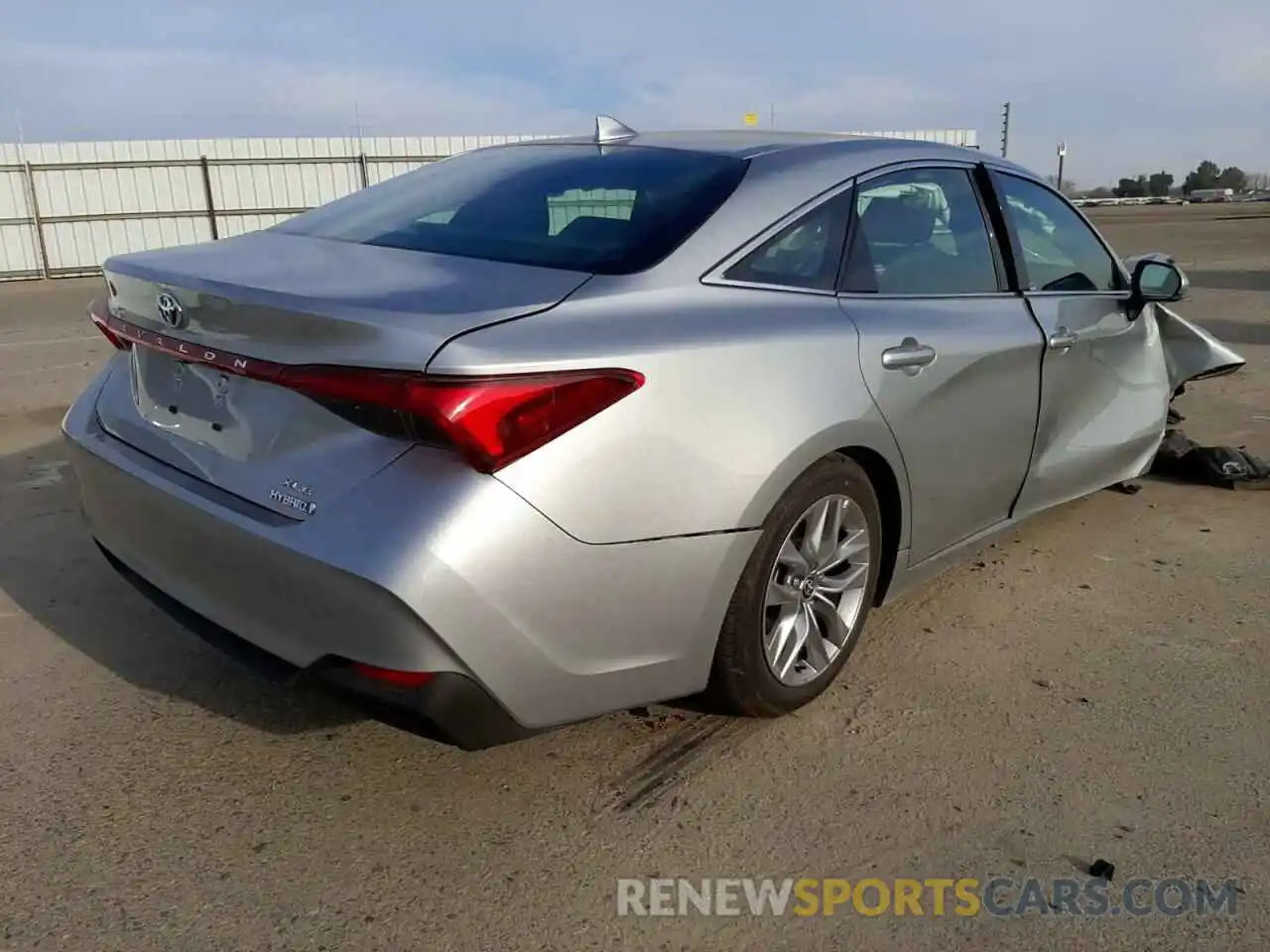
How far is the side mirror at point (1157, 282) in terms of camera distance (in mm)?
4023

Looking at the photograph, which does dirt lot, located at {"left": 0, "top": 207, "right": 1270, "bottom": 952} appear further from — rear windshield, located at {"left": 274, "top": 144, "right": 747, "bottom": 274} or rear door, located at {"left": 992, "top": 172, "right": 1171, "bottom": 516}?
rear windshield, located at {"left": 274, "top": 144, "right": 747, "bottom": 274}

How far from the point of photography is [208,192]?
20078 millimetres

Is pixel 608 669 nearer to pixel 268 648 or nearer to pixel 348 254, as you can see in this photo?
pixel 268 648

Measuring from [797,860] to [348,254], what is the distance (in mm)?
1785

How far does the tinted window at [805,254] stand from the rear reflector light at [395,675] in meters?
1.18

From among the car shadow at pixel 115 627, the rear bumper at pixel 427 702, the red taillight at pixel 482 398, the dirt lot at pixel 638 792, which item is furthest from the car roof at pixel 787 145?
the car shadow at pixel 115 627

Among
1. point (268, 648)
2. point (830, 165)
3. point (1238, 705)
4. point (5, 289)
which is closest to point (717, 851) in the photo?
point (268, 648)

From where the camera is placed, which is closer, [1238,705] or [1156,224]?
[1238,705]

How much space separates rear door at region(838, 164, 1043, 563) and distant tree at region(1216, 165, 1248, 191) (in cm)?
10376

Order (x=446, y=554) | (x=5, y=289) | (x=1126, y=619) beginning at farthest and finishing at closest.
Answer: (x=5, y=289) → (x=1126, y=619) → (x=446, y=554)

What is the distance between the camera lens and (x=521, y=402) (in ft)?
6.58

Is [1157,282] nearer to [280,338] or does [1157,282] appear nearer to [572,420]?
[572,420]

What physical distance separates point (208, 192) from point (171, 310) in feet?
64.6

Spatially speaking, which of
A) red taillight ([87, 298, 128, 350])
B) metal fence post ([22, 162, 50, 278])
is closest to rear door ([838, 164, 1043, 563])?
red taillight ([87, 298, 128, 350])
